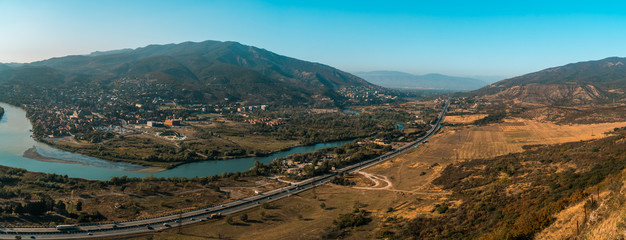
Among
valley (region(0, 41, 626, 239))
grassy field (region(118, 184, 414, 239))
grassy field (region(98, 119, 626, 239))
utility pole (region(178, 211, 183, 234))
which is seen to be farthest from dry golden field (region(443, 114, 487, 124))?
utility pole (region(178, 211, 183, 234))

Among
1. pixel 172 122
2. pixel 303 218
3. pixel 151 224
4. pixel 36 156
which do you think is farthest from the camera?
pixel 172 122

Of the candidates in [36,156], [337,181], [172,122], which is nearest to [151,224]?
[337,181]

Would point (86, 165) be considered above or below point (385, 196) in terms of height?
below

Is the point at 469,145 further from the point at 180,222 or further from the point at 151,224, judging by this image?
the point at 151,224

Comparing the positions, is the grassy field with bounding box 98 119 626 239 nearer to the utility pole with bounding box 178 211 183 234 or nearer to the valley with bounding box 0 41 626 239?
the valley with bounding box 0 41 626 239

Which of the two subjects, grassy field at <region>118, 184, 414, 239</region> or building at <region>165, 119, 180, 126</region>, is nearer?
grassy field at <region>118, 184, 414, 239</region>

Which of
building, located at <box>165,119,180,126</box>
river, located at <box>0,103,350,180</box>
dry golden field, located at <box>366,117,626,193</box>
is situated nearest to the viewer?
dry golden field, located at <box>366,117,626,193</box>

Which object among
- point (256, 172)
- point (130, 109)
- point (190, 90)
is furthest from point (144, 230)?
point (190, 90)

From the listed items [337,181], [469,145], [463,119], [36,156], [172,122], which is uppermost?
[463,119]

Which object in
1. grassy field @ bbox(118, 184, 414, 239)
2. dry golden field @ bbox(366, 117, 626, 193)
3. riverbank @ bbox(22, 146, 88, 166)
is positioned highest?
dry golden field @ bbox(366, 117, 626, 193)

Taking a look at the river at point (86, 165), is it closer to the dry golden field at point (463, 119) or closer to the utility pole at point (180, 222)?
the utility pole at point (180, 222)

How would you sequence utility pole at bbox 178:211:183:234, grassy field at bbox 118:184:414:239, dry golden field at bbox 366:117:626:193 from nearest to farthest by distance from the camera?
1. grassy field at bbox 118:184:414:239
2. utility pole at bbox 178:211:183:234
3. dry golden field at bbox 366:117:626:193
